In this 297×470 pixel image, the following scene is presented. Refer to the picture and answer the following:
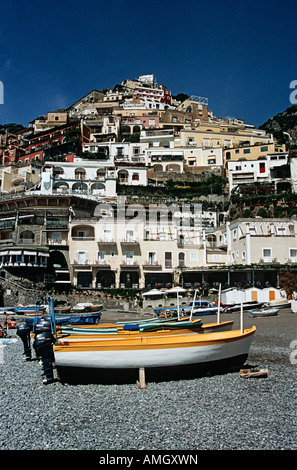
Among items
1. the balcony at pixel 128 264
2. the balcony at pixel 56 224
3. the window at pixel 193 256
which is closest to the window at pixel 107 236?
the balcony at pixel 128 264

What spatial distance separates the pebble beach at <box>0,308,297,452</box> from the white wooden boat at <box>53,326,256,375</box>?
805 mm

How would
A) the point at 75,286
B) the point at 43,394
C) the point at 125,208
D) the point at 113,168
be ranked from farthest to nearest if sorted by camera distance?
the point at 113,168, the point at 125,208, the point at 75,286, the point at 43,394

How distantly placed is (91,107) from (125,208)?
54182 millimetres

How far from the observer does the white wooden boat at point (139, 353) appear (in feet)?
41.5

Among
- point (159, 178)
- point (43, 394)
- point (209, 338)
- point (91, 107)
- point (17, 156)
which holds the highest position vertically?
point (91, 107)

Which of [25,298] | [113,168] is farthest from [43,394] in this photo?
[113,168]

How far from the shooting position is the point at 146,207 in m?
51.6

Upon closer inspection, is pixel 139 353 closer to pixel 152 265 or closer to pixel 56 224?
pixel 152 265

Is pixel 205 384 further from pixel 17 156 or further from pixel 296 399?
pixel 17 156

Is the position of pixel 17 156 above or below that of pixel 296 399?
above

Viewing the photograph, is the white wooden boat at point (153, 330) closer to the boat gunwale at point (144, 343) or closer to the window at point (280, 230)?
A: the boat gunwale at point (144, 343)


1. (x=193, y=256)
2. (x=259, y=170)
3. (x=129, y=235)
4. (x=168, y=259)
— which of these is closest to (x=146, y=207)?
(x=129, y=235)

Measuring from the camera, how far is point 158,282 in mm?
42906

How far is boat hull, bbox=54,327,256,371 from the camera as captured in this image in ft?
41.5
